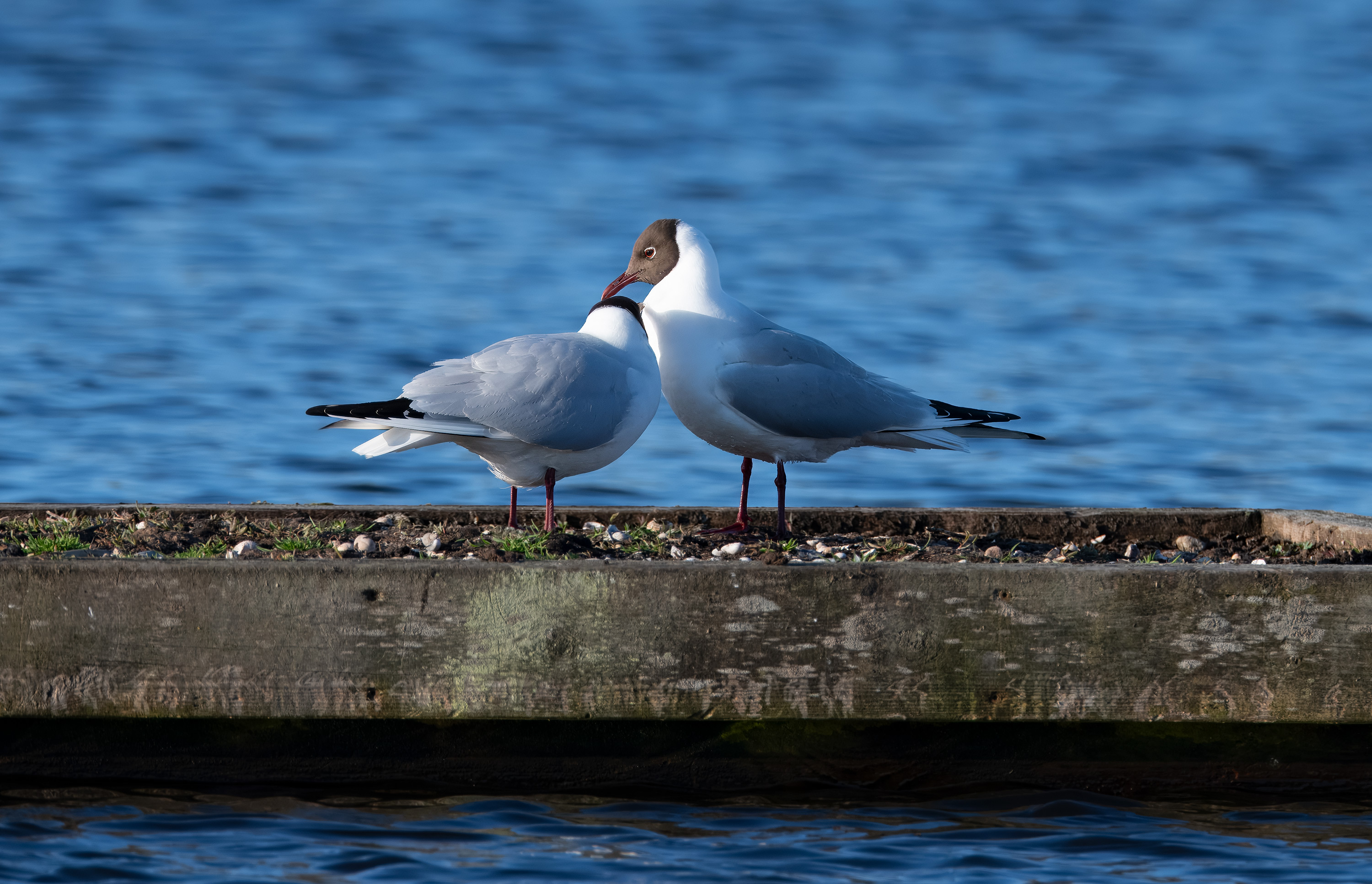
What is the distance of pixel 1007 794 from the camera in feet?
14.7

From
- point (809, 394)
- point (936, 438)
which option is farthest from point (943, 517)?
point (809, 394)

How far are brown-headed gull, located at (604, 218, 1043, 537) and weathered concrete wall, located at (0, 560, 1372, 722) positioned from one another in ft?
5.37

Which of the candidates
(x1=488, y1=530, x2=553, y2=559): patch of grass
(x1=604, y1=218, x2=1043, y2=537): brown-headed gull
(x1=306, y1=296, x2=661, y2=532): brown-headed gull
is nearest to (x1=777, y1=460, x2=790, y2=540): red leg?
(x1=604, y1=218, x2=1043, y2=537): brown-headed gull

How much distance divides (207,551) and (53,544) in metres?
0.45

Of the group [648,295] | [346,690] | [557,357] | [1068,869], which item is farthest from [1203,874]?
[648,295]

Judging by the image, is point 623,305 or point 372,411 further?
point 623,305

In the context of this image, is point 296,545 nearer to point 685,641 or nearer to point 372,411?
point 372,411

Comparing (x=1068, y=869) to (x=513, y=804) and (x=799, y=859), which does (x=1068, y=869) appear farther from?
(x=513, y=804)

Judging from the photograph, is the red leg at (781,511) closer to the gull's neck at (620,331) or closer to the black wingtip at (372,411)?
the gull's neck at (620,331)

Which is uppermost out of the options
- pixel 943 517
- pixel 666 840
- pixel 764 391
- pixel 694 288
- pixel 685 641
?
pixel 694 288

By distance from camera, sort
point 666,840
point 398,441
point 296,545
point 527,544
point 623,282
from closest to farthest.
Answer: point 666,840, point 527,544, point 296,545, point 398,441, point 623,282

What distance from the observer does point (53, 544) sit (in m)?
4.95

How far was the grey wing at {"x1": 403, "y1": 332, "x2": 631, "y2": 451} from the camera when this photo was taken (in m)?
5.48

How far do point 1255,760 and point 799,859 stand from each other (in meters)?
1.30
